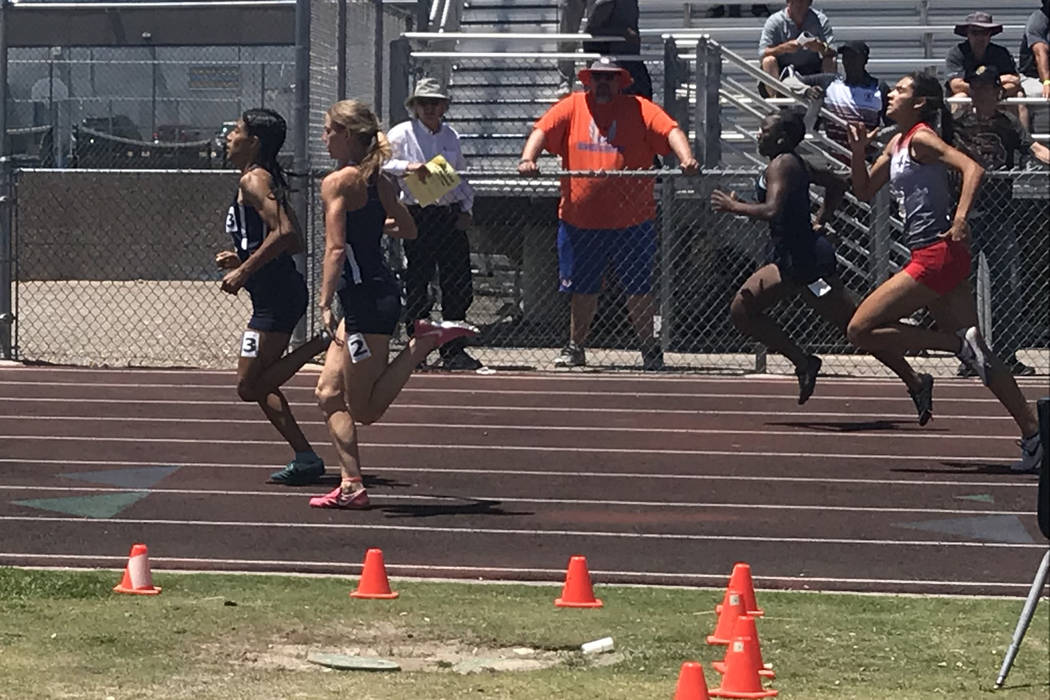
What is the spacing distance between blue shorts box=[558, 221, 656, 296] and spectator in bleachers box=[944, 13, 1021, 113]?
2988 mm

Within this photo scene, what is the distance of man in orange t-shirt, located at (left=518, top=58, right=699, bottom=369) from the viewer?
1639 cm

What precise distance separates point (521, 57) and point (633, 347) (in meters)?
2.59

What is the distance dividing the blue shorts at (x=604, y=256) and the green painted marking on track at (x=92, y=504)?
19.9 feet

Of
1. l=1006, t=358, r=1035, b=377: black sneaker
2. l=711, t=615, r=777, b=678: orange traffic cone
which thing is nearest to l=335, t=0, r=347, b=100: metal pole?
l=1006, t=358, r=1035, b=377: black sneaker

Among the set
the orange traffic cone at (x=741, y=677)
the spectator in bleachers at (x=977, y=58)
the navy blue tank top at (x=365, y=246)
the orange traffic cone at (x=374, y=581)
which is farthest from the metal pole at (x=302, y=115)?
the orange traffic cone at (x=741, y=677)

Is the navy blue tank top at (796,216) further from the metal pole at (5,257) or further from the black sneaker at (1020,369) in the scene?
the metal pole at (5,257)

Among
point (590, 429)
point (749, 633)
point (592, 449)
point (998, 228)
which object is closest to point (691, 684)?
point (749, 633)

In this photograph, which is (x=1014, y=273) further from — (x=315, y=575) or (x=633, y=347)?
(x=315, y=575)

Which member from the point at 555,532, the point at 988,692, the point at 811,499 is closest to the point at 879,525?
the point at 811,499

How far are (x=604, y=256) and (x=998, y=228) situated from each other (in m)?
2.99

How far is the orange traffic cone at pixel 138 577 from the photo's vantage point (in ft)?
27.1

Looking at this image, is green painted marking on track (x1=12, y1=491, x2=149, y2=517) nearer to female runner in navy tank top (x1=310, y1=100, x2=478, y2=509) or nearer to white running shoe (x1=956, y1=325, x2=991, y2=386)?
female runner in navy tank top (x1=310, y1=100, x2=478, y2=509)

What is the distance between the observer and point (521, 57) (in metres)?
17.0

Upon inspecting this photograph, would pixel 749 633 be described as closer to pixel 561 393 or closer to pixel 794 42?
pixel 561 393
